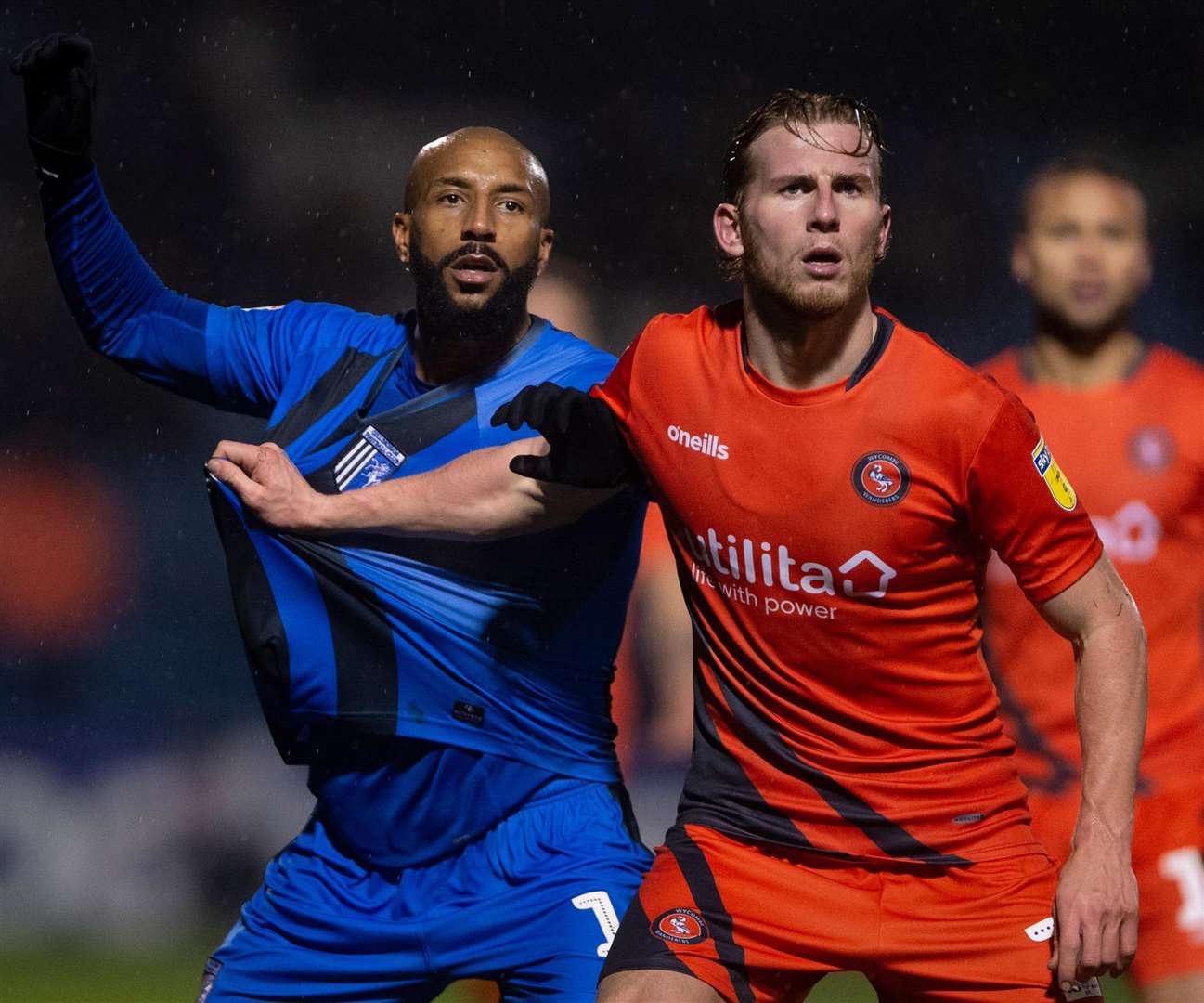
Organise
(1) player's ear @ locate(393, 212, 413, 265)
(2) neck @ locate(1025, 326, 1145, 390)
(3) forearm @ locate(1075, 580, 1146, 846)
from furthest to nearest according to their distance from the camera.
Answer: (2) neck @ locate(1025, 326, 1145, 390)
(1) player's ear @ locate(393, 212, 413, 265)
(3) forearm @ locate(1075, 580, 1146, 846)

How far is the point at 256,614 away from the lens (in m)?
3.51

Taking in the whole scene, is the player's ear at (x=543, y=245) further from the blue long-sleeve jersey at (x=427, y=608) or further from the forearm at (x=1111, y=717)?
the forearm at (x=1111, y=717)

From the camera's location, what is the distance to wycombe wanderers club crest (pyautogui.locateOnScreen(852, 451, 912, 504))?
283 centimetres

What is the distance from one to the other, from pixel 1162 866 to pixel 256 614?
6.49 feet

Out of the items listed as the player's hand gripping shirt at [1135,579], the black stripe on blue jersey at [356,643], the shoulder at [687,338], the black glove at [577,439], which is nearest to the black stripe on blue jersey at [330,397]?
the black stripe on blue jersey at [356,643]

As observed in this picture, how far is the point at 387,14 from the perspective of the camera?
7133 mm

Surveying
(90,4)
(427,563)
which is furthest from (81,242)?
(90,4)

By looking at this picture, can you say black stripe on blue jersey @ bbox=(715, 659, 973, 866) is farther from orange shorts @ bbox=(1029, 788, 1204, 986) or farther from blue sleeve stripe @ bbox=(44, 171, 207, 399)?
blue sleeve stripe @ bbox=(44, 171, 207, 399)

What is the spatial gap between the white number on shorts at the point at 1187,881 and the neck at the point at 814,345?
5.30 ft

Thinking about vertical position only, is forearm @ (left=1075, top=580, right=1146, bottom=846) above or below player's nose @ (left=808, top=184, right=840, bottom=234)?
below

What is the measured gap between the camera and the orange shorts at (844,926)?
9.06 feet

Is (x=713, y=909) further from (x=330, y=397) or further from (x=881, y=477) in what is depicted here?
(x=330, y=397)

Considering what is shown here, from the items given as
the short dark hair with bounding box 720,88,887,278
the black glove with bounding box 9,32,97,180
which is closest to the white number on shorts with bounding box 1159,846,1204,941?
the short dark hair with bounding box 720,88,887,278

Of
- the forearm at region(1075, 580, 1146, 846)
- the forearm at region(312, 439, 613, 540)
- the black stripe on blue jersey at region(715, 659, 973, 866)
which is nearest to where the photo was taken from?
the forearm at region(1075, 580, 1146, 846)
